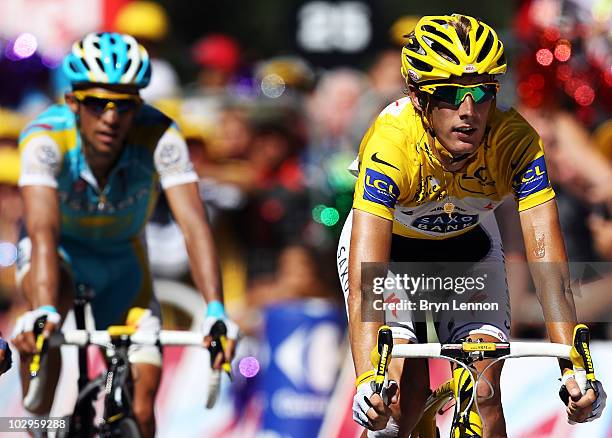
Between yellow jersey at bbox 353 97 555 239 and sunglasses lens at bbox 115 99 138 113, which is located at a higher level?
sunglasses lens at bbox 115 99 138 113

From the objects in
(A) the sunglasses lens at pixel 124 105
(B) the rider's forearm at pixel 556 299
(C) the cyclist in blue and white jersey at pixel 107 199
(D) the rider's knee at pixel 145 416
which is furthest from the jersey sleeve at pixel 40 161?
(B) the rider's forearm at pixel 556 299

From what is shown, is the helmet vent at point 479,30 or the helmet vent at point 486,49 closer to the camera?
the helmet vent at point 486,49

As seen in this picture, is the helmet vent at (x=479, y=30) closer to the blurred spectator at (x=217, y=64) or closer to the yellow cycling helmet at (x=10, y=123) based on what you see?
the yellow cycling helmet at (x=10, y=123)

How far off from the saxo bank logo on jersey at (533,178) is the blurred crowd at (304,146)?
2756 millimetres

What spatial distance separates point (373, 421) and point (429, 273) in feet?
4.07

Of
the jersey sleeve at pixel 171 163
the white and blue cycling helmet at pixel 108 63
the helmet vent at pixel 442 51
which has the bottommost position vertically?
→ the jersey sleeve at pixel 171 163

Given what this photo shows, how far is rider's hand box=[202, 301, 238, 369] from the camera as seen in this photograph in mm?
7422

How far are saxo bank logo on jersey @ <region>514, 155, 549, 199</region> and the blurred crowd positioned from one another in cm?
276

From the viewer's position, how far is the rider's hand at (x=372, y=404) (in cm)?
573

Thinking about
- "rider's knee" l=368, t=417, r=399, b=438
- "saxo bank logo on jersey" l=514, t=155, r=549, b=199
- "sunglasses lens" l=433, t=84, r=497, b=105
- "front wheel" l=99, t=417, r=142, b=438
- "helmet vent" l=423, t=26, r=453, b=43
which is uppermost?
"helmet vent" l=423, t=26, r=453, b=43

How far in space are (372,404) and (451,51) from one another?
5.40 feet

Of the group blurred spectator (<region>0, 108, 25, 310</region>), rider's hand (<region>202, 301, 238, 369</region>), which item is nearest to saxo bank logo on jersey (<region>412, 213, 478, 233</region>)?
rider's hand (<region>202, 301, 238, 369</region>)

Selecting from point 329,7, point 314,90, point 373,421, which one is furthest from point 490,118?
point 329,7

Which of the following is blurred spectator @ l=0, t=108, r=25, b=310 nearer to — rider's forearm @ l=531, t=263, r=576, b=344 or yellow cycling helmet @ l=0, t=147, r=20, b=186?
yellow cycling helmet @ l=0, t=147, r=20, b=186
